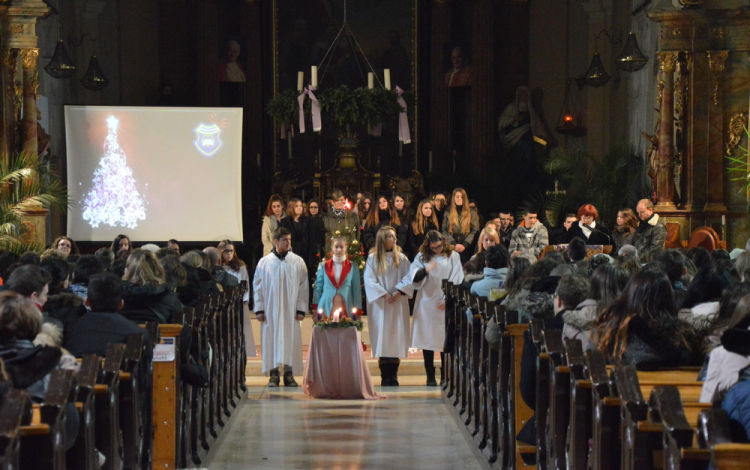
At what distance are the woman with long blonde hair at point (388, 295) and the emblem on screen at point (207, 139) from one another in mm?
4795

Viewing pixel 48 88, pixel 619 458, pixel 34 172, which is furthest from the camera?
pixel 48 88

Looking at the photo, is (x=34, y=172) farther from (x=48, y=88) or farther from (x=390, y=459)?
(x=390, y=459)

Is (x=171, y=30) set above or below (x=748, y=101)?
above

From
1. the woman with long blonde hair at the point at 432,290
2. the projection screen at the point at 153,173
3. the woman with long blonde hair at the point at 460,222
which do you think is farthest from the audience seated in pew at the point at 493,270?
the projection screen at the point at 153,173

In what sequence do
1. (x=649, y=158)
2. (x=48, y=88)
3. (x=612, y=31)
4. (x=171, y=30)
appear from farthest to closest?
(x=171, y=30), (x=612, y=31), (x=48, y=88), (x=649, y=158)

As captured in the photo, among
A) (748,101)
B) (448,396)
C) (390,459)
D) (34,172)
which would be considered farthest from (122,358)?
(748,101)

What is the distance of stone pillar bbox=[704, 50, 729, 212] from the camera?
13602mm

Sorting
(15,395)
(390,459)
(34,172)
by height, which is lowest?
(390,459)

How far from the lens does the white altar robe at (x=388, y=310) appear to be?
11.1m

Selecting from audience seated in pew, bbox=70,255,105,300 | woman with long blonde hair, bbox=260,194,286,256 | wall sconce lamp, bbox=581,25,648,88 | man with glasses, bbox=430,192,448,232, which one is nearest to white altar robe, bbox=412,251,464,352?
woman with long blonde hair, bbox=260,194,286,256

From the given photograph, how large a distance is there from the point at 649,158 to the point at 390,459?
365 inches

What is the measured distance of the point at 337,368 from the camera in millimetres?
10297

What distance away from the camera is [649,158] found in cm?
1592

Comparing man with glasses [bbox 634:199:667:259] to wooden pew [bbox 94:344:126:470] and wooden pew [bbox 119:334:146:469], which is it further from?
wooden pew [bbox 94:344:126:470]
